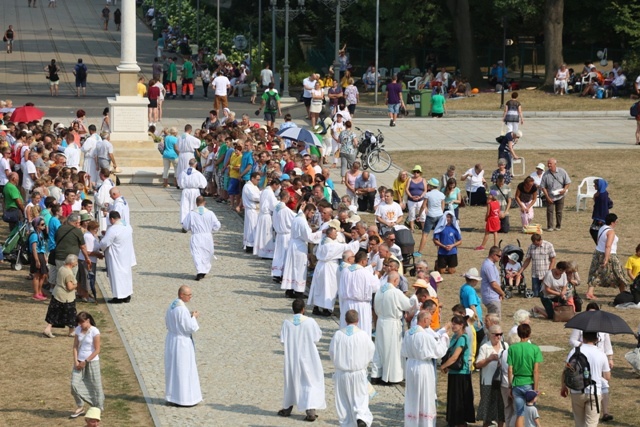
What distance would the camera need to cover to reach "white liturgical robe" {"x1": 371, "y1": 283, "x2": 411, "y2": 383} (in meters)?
18.3

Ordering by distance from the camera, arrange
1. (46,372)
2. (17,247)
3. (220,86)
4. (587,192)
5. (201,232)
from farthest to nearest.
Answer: (220,86), (587,192), (17,247), (201,232), (46,372)

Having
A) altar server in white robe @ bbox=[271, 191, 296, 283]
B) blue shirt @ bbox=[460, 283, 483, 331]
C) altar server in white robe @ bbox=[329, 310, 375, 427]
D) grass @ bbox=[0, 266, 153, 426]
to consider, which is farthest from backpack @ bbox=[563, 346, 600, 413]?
altar server in white robe @ bbox=[271, 191, 296, 283]

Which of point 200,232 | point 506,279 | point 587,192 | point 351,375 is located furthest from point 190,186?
point 351,375

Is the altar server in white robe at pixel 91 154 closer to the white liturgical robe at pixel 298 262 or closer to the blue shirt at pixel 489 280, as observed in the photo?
the white liturgical robe at pixel 298 262

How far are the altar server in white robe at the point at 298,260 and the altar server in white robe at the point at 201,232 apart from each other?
5.03 feet

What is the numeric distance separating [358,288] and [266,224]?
6.60m

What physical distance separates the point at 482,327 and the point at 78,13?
222 feet

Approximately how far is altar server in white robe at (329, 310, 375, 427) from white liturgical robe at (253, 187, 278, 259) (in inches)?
359

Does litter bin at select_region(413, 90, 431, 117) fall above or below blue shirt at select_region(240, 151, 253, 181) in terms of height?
above

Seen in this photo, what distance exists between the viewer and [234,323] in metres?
21.3

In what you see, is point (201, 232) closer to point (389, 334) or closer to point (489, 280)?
point (489, 280)

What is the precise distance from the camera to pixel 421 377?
642 inches

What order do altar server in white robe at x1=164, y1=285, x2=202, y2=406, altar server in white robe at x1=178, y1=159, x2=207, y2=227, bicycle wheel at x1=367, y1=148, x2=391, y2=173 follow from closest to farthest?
altar server in white robe at x1=164, y1=285, x2=202, y2=406
altar server in white robe at x1=178, y1=159, x2=207, y2=227
bicycle wheel at x1=367, y1=148, x2=391, y2=173

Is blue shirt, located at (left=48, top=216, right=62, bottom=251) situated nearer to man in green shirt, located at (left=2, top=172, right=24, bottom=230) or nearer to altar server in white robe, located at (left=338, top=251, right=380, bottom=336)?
man in green shirt, located at (left=2, top=172, right=24, bottom=230)
